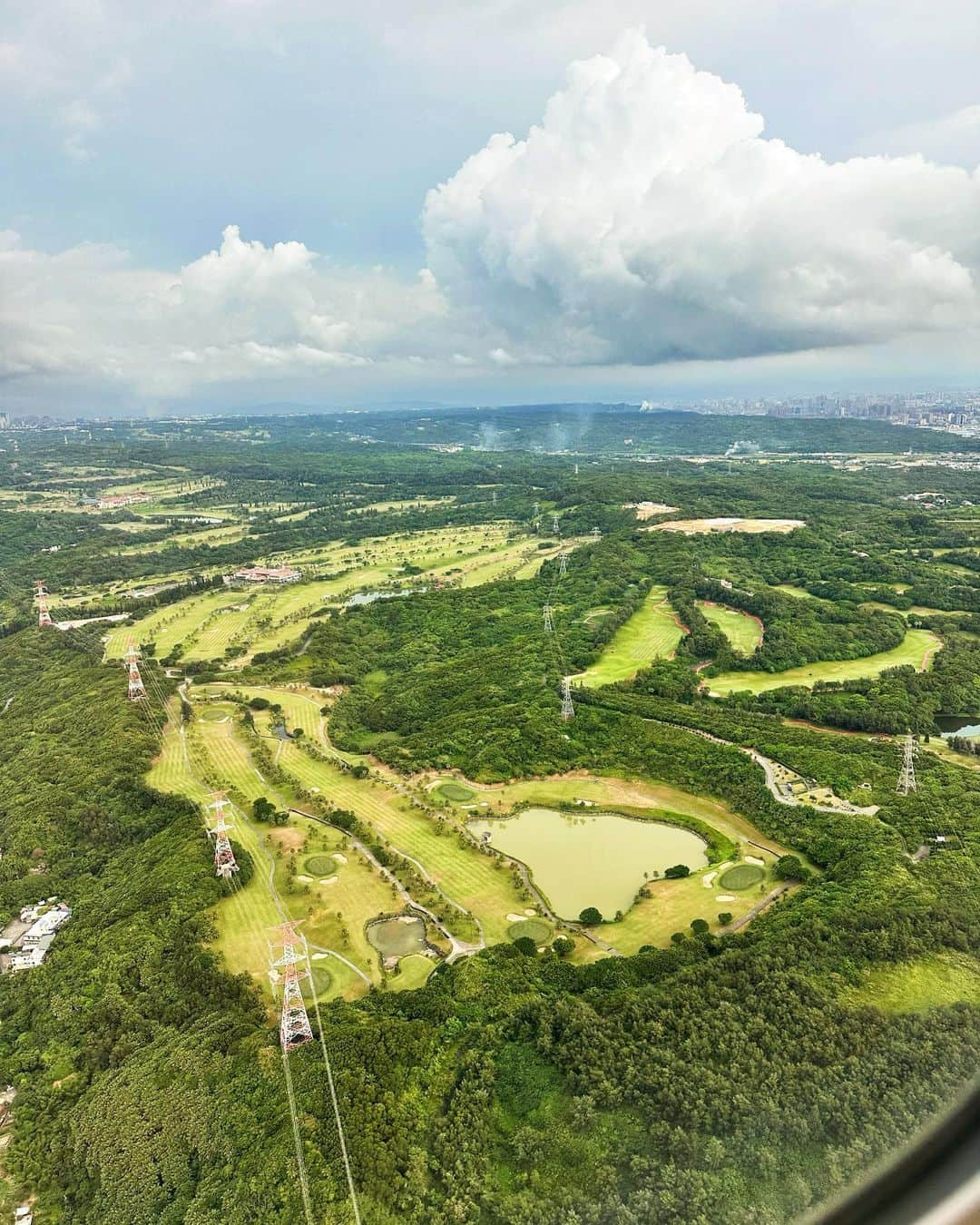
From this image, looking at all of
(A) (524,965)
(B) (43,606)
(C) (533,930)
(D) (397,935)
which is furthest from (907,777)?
(B) (43,606)

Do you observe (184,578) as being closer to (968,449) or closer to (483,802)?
(483,802)

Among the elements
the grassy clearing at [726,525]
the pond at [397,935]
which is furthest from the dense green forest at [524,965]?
the grassy clearing at [726,525]

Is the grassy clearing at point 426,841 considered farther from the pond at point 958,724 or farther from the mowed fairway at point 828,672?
the pond at point 958,724

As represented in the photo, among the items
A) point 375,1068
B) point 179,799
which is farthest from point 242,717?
point 375,1068

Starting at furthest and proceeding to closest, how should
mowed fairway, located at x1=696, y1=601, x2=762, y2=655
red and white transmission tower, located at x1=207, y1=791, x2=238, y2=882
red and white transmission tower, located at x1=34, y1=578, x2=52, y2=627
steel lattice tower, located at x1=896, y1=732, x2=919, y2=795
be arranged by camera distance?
1. red and white transmission tower, located at x1=34, y1=578, x2=52, y2=627
2. mowed fairway, located at x1=696, y1=601, x2=762, y2=655
3. steel lattice tower, located at x1=896, y1=732, x2=919, y2=795
4. red and white transmission tower, located at x1=207, y1=791, x2=238, y2=882

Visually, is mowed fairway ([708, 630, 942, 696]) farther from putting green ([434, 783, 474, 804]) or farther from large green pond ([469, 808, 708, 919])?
putting green ([434, 783, 474, 804])

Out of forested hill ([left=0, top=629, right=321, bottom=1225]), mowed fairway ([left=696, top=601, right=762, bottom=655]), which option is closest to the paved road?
forested hill ([left=0, top=629, right=321, bottom=1225])
